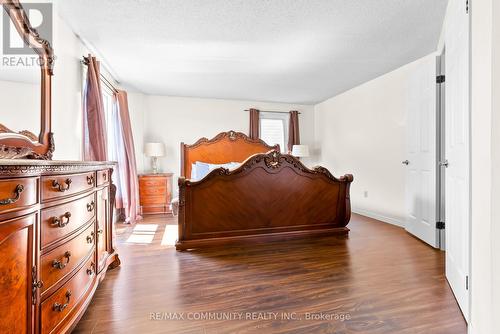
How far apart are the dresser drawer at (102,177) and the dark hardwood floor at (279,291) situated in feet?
2.55

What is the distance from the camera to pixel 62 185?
1.20 metres

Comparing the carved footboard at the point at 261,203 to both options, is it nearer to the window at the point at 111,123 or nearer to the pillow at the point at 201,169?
the pillow at the point at 201,169

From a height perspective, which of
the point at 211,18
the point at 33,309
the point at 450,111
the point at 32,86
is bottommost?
the point at 33,309

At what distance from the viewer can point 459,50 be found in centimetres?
160

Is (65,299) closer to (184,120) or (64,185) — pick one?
(64,185)

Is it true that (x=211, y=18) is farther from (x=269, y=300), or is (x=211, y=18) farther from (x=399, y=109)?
(x=399, y=109)

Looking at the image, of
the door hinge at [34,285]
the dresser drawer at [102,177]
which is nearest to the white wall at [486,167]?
the door hinge at [34,285]

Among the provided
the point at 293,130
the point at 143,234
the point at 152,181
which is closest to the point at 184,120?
the point at 152,181

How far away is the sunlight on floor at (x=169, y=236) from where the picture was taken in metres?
2.95

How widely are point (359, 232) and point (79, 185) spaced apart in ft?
10.5

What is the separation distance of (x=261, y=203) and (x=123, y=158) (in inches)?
97.6

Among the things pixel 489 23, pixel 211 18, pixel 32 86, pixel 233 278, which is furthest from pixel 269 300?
pixel 211 18

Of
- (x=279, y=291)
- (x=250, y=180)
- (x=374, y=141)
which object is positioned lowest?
(x=279, y=291)

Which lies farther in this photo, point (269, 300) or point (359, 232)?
point (359, 232)
